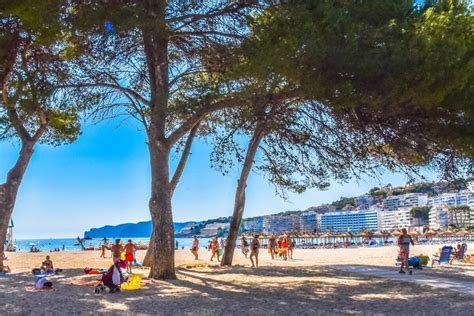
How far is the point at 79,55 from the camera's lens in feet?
47.0

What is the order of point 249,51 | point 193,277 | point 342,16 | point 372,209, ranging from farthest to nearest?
point 372,209 → point 193,277 → point 249,51 → point 342,16

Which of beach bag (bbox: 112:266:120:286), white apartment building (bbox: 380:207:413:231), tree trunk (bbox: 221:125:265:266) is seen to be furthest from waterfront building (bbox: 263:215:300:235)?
beach bag (bbox: 112:266:120:286)

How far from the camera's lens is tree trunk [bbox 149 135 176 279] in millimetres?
13703

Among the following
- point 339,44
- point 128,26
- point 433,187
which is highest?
point 128,26

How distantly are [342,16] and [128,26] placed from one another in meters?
4.44

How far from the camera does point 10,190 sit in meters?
16.2

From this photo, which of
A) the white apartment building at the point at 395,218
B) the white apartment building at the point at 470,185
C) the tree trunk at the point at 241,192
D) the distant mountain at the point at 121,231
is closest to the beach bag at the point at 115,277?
the white apartment building at the point at 470,185

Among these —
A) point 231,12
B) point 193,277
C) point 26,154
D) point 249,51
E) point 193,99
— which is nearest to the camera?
point 249,51

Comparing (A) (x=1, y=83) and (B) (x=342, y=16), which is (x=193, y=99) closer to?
(B) (x=342, y=16)

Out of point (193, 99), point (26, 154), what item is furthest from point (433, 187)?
point (26, 154)

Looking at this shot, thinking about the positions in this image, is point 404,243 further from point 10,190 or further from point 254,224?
point 254,224

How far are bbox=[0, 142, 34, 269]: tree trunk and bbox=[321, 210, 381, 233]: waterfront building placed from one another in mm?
155104

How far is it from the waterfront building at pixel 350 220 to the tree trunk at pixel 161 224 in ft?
514

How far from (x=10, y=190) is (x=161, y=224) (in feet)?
17.5
